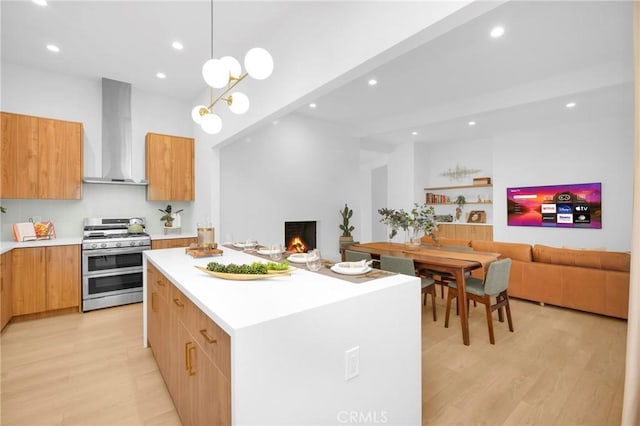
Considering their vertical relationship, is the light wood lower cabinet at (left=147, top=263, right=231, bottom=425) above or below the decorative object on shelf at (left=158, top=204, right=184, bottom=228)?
below

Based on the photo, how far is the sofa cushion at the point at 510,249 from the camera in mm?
3848

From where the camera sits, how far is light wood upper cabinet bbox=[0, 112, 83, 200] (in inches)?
129

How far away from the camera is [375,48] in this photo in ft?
6.11

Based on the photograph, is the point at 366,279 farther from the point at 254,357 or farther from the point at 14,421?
the point at 14,421

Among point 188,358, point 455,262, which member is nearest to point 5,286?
point 188,358

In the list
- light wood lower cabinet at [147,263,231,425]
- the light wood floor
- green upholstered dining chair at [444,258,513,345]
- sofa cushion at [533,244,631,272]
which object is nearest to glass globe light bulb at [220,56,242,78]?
light wood lower cabinet at [147,263,231,425]

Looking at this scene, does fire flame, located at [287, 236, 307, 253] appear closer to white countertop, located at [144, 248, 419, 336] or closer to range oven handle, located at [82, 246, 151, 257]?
range oven handle, located at [82, 246, 151, 257]

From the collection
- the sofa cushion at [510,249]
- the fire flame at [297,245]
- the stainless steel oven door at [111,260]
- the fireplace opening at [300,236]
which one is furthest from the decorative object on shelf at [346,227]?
the stainless steel oven door at [111,260]

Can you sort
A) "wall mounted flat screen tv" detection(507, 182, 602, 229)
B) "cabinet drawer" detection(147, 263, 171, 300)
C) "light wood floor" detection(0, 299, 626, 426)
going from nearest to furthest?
"light wood floor" detection(0, 299, 626, 426)
"cabinet drawer" detection(147, 263, 171, 300)
"wall mounted flat screen tv" detection(507, 182, 602, 229)

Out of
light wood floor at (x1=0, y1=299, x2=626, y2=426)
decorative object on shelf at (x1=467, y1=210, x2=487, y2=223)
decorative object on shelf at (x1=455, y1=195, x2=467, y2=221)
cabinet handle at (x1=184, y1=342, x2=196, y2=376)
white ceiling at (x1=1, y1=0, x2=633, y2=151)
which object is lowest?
light wood floor at (x1=0, y1=299, x2=626, y2=426)

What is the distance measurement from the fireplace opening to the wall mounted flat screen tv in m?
4.13

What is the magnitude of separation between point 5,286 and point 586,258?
6.20m

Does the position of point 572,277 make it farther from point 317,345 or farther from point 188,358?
point 188,358

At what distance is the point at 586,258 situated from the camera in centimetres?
341
